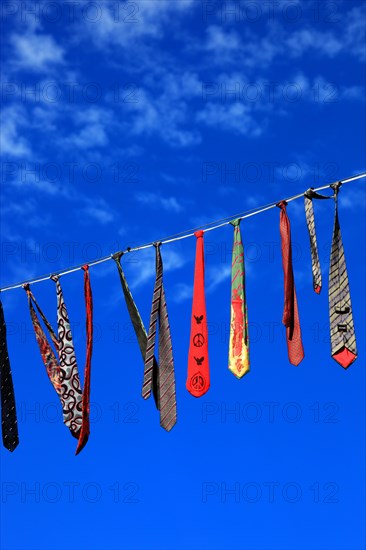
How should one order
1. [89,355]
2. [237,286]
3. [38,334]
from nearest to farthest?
[237,286], [89,355], [38,334]

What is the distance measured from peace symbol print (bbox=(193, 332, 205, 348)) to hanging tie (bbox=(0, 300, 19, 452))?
2.79 m

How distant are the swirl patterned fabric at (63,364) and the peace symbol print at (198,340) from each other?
168 cm

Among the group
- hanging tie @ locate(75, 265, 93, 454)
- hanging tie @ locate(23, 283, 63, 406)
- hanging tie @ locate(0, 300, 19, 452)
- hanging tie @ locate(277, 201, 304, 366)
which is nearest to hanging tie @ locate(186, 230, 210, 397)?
hanging tie @ locate(277, 201, 304, 366)

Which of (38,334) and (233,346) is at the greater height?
(38,334)

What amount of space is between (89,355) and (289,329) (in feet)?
7.85

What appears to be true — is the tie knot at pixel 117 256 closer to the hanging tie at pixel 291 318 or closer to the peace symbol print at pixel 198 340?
the peace symbol print at pixel 198 340

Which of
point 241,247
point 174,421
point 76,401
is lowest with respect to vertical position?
point 174,421

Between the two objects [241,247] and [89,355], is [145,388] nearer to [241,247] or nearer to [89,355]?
[89,355]

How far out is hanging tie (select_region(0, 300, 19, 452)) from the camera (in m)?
9.71

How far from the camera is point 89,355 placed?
895 cm

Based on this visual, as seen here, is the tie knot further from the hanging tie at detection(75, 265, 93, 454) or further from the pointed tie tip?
the pointed tie tip

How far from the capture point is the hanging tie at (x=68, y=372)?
8.99 m

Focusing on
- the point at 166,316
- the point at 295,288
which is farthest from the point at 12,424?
the point at 295,288

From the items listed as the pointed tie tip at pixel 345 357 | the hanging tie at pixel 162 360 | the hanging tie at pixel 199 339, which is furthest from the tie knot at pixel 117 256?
the pointed tie tip at pixel 345 357
